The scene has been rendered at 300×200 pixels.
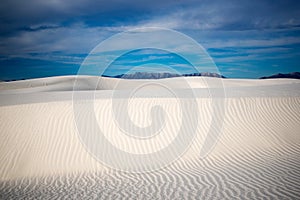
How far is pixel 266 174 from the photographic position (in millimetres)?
7098

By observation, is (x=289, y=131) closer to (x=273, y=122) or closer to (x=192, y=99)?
(x=273, y=122)

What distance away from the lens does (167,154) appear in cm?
971

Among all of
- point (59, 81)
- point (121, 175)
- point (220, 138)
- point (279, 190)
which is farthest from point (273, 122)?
point (59, 81)

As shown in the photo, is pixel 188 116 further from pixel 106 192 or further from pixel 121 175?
pixel 106 192

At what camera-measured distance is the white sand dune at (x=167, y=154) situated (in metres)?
6.62

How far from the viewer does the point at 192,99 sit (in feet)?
44.0

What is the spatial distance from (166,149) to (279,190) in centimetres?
478

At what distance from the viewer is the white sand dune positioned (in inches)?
261

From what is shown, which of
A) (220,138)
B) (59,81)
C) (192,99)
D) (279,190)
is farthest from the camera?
(59,81)

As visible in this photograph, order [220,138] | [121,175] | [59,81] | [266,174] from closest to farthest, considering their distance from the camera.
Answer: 1. [266,174]
2. [121,175]
3. [220,138]
4. [59,81]

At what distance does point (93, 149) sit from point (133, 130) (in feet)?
6.61

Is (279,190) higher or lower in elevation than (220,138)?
lower

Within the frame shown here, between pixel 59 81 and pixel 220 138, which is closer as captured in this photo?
pixel 220 138

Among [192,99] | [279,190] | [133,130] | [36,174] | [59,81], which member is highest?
[59,81]
